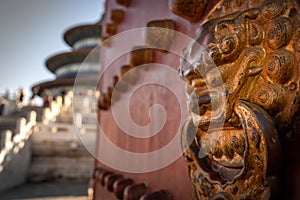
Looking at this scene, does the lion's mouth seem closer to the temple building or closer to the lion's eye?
the lion's eye

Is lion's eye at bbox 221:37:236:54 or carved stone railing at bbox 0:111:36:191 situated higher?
lion's eye at bbox 221:37:236:54

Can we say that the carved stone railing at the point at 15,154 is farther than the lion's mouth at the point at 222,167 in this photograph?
Yes

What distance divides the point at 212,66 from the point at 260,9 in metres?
0.09

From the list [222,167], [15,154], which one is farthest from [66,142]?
[222,167]

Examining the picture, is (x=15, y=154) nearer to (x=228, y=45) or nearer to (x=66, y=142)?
(x=66, y=142)

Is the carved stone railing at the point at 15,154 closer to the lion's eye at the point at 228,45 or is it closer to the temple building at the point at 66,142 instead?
the temple building at the point at 66,142

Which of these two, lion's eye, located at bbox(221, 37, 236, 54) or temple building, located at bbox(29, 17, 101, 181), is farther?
temple building, located at bbox(29, 17, 101, 181)

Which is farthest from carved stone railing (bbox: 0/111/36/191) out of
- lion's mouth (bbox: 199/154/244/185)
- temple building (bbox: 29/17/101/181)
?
lion's mouth (bbox: 199/154/244/185)

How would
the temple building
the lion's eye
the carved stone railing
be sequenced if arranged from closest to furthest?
the lion's eye < the carved stone railing < the temple building

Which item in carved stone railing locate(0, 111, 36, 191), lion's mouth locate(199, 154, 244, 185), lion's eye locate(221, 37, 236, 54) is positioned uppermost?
lion's eye locate(221, 37, 236, 54)

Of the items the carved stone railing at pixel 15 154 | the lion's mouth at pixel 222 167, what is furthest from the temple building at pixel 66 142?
the lion's mouth at pixel 222 167

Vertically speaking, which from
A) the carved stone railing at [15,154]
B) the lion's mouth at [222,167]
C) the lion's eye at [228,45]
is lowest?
the carved stone railing at [15,154]

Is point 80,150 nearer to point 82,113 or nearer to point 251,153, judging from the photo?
point 82,113

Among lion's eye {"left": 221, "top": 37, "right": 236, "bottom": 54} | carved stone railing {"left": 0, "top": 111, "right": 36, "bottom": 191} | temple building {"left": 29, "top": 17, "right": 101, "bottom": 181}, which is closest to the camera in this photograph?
lion's eye {"left": 221, "top": 37, "right": 236, "bottom": 54}
